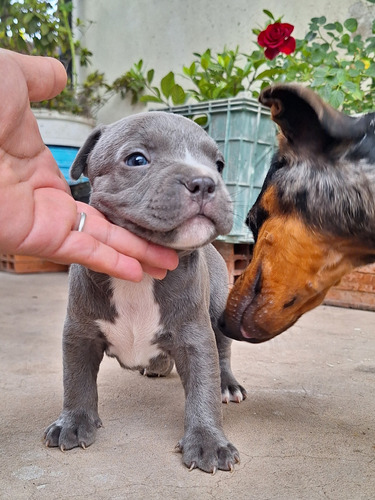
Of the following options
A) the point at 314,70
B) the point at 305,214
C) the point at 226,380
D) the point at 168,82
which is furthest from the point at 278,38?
the point at 226,380

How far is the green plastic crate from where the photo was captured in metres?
3.78

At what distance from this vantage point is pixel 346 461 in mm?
1541

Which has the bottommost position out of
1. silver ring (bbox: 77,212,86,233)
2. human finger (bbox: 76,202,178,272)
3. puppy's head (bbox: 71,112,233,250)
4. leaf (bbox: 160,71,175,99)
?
human finger (bbox: 76,202,178,272)

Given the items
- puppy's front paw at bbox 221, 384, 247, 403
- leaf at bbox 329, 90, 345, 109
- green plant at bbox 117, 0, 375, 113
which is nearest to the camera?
puppy's front paw at bbox 221, 384, 247, 403

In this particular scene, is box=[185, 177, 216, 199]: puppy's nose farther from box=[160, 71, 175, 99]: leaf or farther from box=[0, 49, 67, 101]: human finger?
box=[160, 71, 175, 99]: leaf

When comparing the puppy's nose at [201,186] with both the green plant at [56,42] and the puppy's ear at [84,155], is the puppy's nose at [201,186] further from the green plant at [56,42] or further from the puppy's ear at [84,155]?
the green plant at [56,42]

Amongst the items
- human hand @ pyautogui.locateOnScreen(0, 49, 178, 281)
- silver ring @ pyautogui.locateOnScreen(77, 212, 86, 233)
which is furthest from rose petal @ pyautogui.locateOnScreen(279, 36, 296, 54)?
silver ring @ pyautogui.locateOnScreen(77, 212, 86, 233)

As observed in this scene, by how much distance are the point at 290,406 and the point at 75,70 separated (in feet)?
18.7

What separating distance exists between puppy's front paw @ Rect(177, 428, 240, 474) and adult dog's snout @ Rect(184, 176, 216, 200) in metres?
0.75

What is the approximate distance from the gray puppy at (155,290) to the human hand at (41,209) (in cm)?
7

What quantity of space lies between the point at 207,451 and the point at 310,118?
106 cm

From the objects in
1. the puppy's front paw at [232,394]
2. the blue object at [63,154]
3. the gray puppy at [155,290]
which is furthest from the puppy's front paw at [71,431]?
the blue object at [63,154]

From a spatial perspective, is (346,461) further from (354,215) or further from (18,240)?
(18,240)

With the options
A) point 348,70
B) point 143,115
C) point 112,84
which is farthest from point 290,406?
point 112,84
